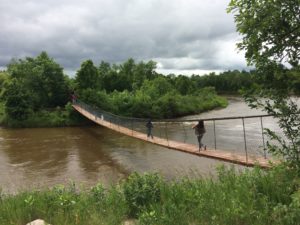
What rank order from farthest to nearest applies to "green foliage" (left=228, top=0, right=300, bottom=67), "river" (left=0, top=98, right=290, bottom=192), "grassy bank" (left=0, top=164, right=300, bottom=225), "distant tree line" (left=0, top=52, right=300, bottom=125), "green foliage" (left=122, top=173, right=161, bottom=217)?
"distant tree line" (left=0, top=52, right=300, bottom=125) → "river" (left=0, top=98, right=290, bottom=192) → "green foliage" (left=122, top=173, right=161, bottom=217) → "grassy bank" (left=0, top=164, right=300, bottom=225) → "green foliage" (left=228, top=0, right=300, bottom=67)

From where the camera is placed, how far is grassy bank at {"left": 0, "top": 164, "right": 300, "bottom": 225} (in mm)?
4137

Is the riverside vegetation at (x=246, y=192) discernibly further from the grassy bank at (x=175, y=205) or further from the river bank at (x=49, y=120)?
the river bank at (x=49, y=120)

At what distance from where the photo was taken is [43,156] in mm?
19047

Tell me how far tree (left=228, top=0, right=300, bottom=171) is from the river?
20.5 ft

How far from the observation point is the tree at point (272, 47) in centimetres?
319

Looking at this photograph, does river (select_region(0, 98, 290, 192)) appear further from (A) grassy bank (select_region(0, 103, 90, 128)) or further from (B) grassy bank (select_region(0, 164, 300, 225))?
(A) grassy bank (select_region(0, 103, 90, 128))

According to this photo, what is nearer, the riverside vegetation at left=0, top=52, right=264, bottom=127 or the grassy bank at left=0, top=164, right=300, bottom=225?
the grassy bank at left=0, top=164, right=300, bottom=225

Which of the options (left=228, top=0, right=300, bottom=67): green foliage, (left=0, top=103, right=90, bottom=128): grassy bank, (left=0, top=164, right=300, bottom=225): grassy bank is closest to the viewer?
(left=228, top=0, right=300, bottom=67): green foliage

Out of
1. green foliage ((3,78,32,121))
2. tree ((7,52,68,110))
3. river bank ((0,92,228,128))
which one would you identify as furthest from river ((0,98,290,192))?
tree ((7,52,68,110))

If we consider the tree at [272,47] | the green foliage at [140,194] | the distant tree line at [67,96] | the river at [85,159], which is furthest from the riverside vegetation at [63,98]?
the tree at [272,47]

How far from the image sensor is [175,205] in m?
4.90

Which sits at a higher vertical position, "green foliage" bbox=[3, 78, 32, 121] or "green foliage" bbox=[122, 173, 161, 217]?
"green foliage" bbox=[3, 78, 32, 121]

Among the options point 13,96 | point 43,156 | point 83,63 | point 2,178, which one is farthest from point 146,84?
point 2,178

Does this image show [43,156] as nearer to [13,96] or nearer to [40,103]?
[13,96]
